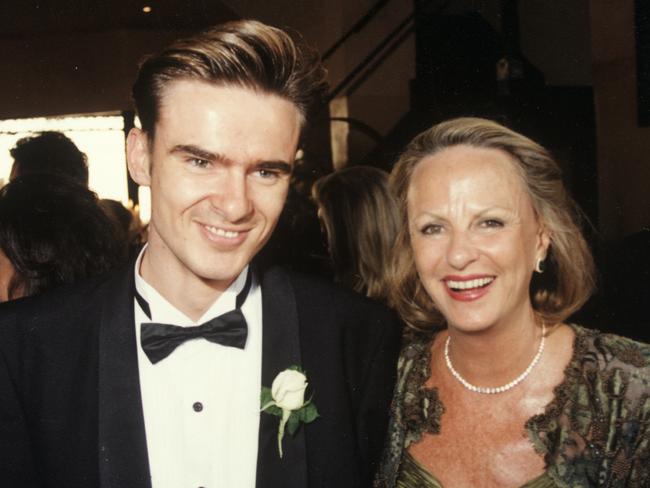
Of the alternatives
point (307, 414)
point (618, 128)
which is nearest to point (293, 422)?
point (307, 414)

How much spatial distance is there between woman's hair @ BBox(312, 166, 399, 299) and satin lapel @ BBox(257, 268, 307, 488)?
1.45 m

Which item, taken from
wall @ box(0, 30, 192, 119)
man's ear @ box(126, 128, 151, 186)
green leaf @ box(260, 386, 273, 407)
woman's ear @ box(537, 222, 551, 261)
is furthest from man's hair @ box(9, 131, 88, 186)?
wall @ box(0, 30, 192, 119)

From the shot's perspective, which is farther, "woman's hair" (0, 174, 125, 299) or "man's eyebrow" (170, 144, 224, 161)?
"woman's hair" (0, 174, 125, 299)

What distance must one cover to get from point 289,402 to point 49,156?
2.19 m

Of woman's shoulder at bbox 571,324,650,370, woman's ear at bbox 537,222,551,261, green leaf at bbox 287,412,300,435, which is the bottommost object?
green leaf at bbox 287,412,300,435

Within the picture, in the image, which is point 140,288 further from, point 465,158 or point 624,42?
point 624,42

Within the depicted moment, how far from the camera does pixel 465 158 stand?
264 centimetres

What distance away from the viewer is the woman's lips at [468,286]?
251cm

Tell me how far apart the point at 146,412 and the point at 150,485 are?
22 cm

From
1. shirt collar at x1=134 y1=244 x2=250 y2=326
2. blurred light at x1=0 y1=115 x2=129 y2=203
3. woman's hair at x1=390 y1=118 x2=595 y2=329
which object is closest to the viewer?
shirt collar at x1=134 y1=244 x2=250 y2=326

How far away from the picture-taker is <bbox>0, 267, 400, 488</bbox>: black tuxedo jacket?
2.05 metres

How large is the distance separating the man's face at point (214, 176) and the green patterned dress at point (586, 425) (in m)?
0.90

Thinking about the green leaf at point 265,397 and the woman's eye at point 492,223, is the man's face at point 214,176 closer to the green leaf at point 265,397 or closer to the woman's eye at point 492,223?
the green leaf at point 265,397

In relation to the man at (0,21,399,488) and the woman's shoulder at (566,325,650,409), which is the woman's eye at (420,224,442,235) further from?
the woman's shoulder at (566,325,650,409)
